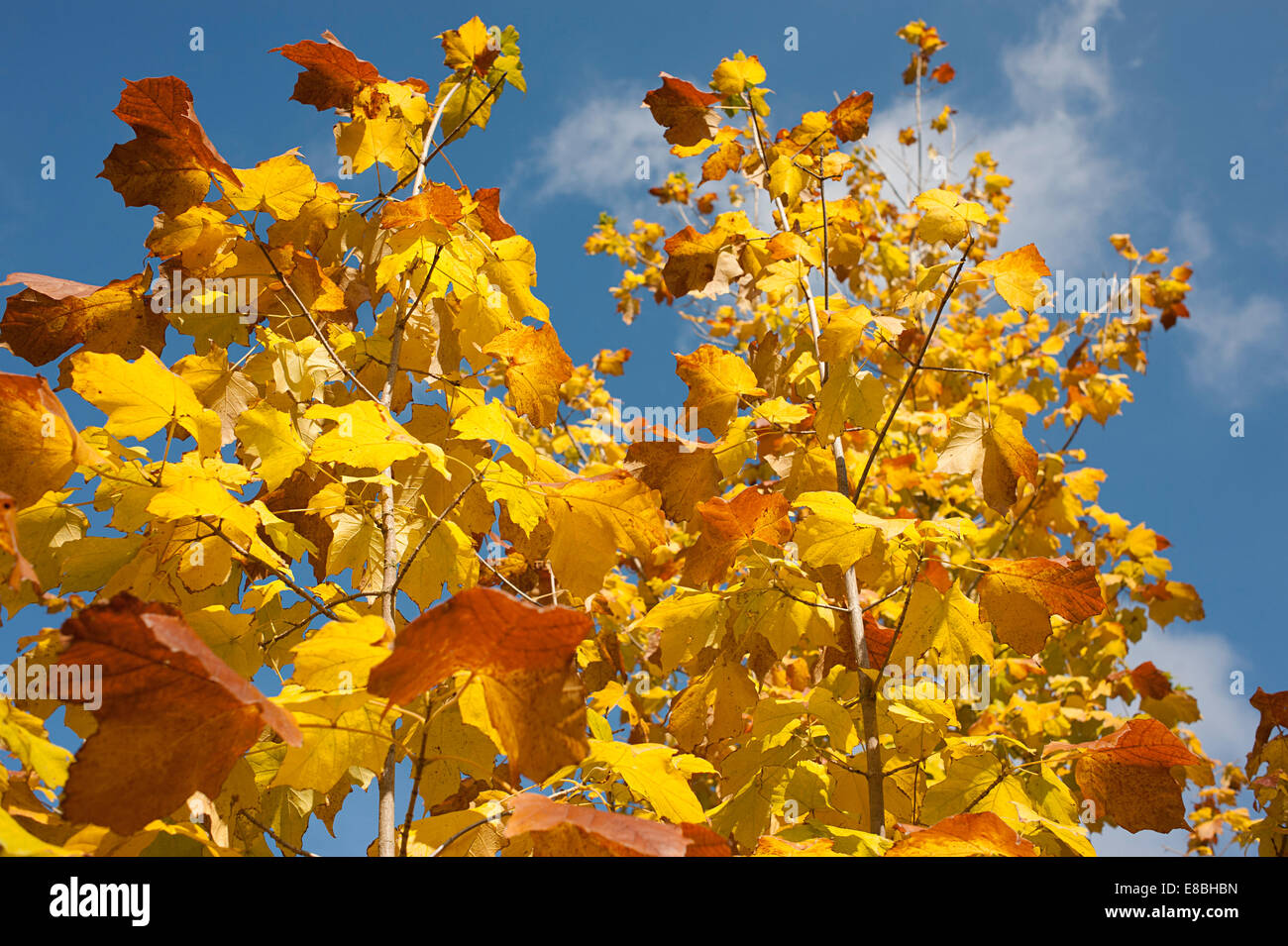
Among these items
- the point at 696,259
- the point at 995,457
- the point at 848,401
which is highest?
the point at 696,259

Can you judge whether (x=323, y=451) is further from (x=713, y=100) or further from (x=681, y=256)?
(x=713, y=100)

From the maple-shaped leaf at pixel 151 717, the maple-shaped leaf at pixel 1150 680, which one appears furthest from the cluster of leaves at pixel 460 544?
the maple-shaped leaf at pixel 1150 680

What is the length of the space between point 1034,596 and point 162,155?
2125 mm

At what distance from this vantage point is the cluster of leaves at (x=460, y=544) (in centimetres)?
100

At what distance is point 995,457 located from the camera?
216 centimetres

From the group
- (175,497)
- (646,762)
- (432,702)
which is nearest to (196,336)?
(175,497)

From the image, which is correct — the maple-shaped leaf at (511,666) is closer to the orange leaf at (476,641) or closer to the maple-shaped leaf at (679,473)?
the orange leaf at (476,641)

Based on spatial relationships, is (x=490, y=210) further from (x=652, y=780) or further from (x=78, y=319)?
(x=652, y=780)

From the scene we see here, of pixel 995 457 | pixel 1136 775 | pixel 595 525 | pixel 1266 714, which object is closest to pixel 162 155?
pixel 595 525

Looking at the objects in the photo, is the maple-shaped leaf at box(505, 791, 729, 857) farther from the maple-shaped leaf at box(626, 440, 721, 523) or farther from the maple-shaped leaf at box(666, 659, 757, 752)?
the maple-shaped leaf at box(626, 440, 721, 523)

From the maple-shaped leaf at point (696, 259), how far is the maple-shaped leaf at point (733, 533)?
1.05 meters

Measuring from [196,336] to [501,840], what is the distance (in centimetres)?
147

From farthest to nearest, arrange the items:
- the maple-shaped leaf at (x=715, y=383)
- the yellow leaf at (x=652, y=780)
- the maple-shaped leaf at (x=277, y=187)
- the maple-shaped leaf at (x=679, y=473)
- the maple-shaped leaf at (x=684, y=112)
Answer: the maple-shaped leaf at (x=684, y=112) → the maple-shaped leaf at (x=715, y=383) → the maple-shaped leaf at (x=679, y=473) → the maple-shaped leaf at (x=277, y=187) → the yellow leaf at (x=652, y=780)

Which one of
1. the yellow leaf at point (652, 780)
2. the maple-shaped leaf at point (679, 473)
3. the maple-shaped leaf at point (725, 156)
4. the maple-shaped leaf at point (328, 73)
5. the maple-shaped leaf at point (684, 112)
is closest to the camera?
the yellow leaf at point (652, 780)
